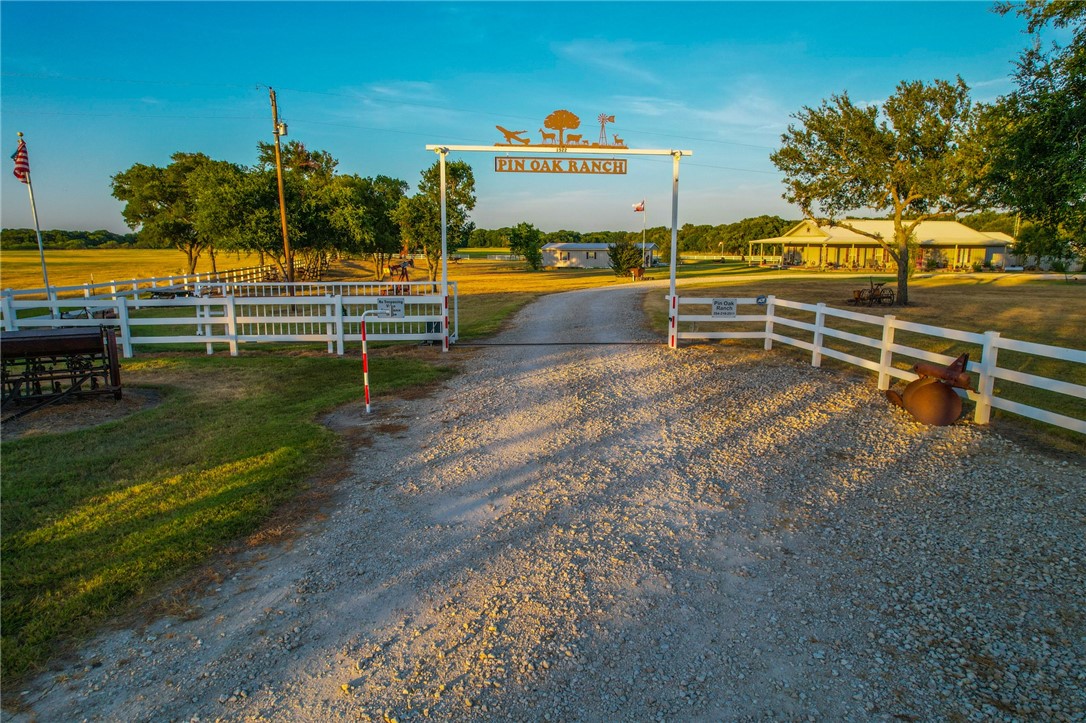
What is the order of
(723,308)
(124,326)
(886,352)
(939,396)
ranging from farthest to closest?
(723,308) → (124,326) → (886,352) → (939,396)

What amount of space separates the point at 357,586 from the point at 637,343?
10.8 m

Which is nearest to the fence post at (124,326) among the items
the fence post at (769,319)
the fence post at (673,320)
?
the fence post at (673,320)

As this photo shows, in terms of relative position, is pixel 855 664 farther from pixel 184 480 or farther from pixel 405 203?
pixel 405 203

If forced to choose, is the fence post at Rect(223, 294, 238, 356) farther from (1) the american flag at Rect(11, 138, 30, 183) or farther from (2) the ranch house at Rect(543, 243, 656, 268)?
(2) the ranch house at Rect(543, 243, 656, 268)

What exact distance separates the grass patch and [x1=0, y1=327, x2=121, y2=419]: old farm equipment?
0.94 meters

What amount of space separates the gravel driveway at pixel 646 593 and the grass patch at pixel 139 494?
486 mm

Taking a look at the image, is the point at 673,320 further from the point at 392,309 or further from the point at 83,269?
the point at 83,269

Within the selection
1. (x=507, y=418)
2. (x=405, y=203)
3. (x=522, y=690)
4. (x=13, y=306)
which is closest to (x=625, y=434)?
(x=507, y=418)

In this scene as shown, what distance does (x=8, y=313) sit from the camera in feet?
41.4

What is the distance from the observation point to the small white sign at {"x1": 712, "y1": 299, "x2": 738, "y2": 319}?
1328 cm

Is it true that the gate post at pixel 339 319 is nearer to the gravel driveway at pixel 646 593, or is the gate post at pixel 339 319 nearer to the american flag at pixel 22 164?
the gravel driveway at pixel 646 593

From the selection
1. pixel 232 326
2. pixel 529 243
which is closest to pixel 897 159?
pixel 232 326

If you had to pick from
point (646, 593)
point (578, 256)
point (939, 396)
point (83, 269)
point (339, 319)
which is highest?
point (578, 256)

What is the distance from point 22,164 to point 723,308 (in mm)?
21832
